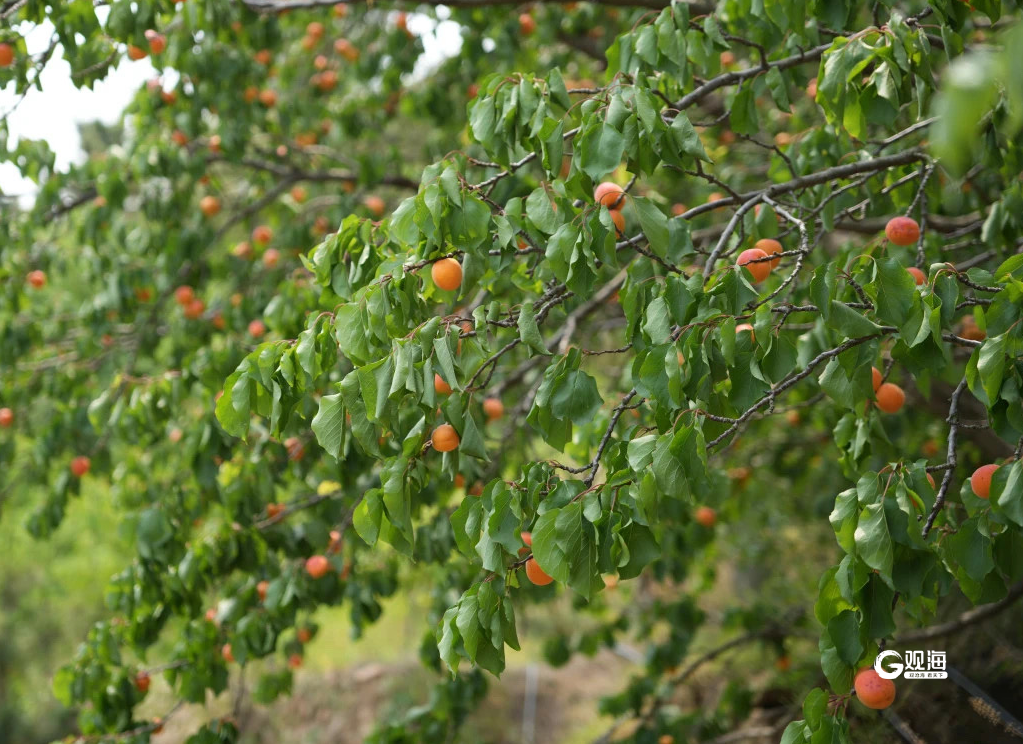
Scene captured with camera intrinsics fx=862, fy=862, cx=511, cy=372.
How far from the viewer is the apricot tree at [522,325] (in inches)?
57.6

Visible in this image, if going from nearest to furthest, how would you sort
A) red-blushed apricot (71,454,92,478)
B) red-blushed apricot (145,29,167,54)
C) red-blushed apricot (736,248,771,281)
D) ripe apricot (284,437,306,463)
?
red-blushed apricot (736,248,771,281) < ripe apricot (284,437,306,463) < red-blushed apricot (145,29,167,54) < red-blushed apricot (71,454,92,478)

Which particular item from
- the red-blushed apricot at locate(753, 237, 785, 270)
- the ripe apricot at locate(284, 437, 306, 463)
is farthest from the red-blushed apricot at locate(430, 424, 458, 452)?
the ripe apricot at locate(284, 437, 306, 463)

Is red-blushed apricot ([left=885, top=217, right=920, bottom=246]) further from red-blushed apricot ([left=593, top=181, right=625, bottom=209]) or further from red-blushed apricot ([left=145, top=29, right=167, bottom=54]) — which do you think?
red-blushed apricot ([left=145, top=29, right=167, bottom=54])

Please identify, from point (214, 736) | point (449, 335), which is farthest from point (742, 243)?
point (214, 736)

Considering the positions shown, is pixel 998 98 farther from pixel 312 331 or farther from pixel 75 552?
pixel 75 552

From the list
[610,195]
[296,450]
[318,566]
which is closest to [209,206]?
[296,450]

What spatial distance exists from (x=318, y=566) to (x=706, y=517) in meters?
1.85

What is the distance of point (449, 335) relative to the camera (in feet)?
5.04

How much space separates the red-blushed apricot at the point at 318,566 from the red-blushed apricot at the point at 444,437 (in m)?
0.98

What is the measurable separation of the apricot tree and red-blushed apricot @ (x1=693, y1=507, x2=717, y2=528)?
3 cm

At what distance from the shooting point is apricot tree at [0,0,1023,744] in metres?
1.46

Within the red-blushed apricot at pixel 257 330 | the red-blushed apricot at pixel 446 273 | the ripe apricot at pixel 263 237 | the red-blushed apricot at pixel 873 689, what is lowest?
the red-blushed apricot at pixel 873 689

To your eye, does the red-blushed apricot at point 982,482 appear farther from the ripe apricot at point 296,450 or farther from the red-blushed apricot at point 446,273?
the ripe apricot at point 296,450

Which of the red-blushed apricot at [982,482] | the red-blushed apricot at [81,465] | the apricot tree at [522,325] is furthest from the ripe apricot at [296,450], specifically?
the red-blushed apricot at [982,482]
